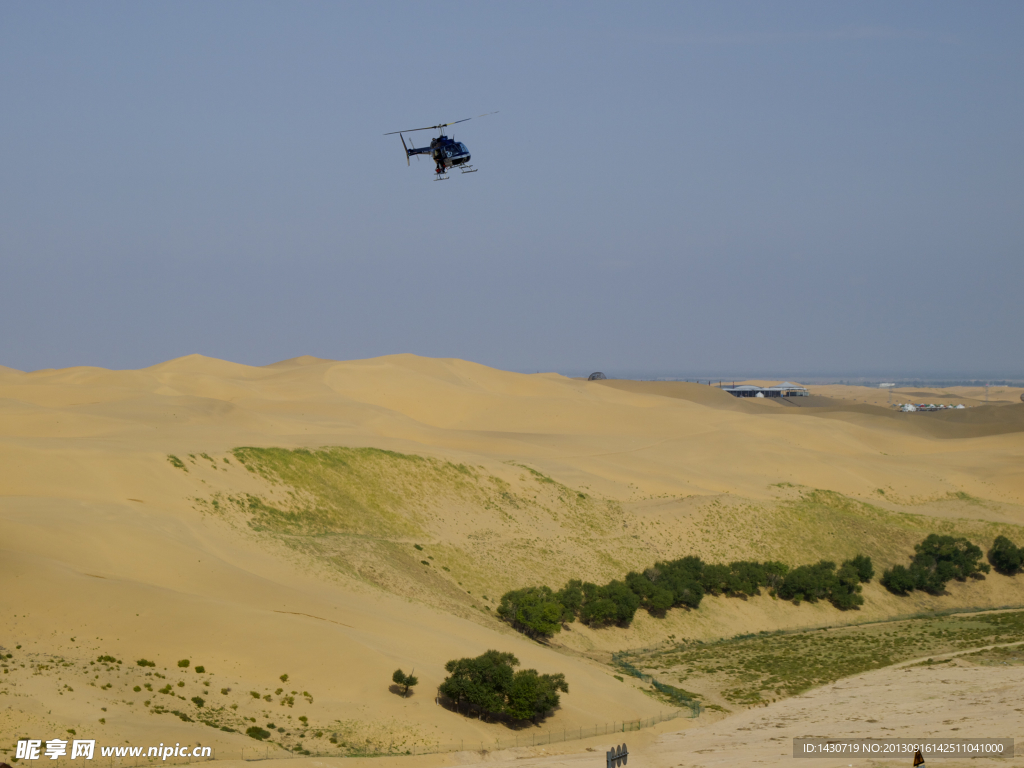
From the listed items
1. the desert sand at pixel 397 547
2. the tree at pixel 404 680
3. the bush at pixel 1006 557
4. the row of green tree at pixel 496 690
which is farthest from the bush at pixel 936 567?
the tree at pixel 404 680

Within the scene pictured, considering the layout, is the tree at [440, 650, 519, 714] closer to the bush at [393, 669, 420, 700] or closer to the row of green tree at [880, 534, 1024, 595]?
the bush at [393, 669, 420, 700]

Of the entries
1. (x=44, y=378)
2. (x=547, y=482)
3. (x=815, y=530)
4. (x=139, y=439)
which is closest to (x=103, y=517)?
(x=139, y=439)

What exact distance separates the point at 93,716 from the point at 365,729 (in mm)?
6608

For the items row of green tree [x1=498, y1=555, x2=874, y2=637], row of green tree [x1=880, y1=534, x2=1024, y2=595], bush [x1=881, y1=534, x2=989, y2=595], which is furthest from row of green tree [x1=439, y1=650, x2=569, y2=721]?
row of green tree [x1=880, y1=534, x2=1024, y2=595]

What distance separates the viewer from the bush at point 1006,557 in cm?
5656

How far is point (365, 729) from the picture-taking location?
2481 centimetres

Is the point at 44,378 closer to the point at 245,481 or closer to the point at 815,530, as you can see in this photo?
the point at 245,481

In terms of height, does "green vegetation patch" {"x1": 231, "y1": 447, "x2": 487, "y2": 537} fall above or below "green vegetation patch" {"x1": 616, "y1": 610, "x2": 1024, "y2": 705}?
above

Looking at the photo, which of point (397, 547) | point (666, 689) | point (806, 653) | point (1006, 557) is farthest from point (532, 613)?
point (1006, 557)

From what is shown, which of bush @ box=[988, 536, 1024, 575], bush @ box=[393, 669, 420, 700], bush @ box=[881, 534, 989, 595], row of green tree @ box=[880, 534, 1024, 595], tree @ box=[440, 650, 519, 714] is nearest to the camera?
bush @ box=[393, 669, 420, 700]

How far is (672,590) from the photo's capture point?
46.2 metres

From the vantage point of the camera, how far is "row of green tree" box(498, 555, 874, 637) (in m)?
41.0

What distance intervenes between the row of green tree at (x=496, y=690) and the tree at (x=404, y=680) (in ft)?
3.09

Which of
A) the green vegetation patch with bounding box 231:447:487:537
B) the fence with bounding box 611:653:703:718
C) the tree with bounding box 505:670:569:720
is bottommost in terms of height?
the fence with bounding box 611:653:703:718
